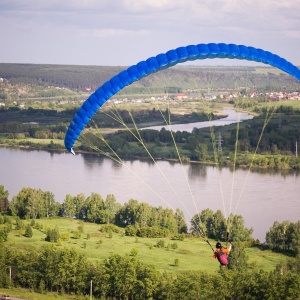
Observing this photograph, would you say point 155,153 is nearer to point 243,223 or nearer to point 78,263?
point 243,223

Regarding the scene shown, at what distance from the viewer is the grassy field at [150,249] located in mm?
13023

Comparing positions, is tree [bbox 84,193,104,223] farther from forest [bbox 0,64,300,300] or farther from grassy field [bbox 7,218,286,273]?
grassy field [bbox 7,218,286,273]

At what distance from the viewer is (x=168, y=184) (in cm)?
2102

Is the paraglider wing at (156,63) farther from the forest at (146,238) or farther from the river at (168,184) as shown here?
the river at (168,184)

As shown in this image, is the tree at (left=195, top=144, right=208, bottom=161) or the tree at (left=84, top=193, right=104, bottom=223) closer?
the tree at (left=84, top=193, right=104, bottom=223)

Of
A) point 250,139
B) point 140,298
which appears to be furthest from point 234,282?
point 250,139

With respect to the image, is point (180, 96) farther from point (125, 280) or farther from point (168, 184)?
point (125, 280)

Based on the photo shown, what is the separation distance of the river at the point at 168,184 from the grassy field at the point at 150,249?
147cm

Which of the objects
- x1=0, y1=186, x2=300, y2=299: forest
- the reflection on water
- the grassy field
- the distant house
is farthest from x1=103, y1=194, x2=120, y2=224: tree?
the distant house

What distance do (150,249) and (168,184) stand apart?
726 cm

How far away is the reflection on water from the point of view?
690 inches

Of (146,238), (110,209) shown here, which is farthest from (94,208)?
(146,238)

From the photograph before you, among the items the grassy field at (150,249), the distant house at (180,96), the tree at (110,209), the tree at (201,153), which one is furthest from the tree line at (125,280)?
the distant house at (180,96)

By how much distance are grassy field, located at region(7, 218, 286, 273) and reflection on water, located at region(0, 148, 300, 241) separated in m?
1.54
